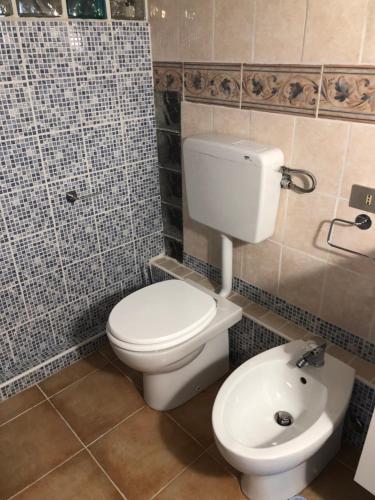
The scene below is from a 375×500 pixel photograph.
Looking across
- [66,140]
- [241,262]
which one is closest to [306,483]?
[241,262]

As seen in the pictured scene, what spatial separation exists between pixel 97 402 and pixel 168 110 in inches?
52.2

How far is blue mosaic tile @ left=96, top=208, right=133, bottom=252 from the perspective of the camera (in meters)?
1.93

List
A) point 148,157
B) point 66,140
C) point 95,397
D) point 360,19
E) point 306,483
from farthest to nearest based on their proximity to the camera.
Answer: point 148,157 → point 95,397 → point 66,140 → point 306,483 → point 360,19

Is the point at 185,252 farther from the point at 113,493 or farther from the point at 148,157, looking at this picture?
the point at 113,493

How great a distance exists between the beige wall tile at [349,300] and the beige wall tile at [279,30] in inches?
29.4

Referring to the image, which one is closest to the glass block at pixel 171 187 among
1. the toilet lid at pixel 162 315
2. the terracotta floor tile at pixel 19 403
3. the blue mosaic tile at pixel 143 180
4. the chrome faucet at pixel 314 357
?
the blue mosaic tile at pixel 143 180

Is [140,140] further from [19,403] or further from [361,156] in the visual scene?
[19,403]

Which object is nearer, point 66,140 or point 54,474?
point 54,474

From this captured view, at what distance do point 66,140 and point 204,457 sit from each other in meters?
1.34

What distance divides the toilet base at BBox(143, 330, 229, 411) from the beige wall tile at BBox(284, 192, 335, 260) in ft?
1.72

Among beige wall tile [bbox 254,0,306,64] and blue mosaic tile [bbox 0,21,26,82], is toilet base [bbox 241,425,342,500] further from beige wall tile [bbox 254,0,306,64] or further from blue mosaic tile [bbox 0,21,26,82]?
blue mosaic tile [bbox 0,21,26,82]

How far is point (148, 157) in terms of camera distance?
2.00 meters

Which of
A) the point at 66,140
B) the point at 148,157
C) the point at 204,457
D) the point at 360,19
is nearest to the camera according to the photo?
the point at 360,19

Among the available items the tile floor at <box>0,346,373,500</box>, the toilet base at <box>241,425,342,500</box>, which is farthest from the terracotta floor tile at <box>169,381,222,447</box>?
the toilet base at <box>241,425,342,500</box>
